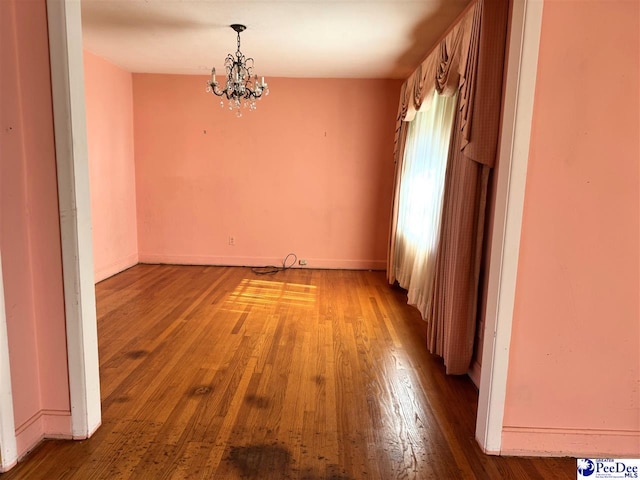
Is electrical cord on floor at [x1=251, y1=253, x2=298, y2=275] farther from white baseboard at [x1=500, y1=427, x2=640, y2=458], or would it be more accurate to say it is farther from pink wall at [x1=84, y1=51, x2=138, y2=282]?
white baseboard at [x1=500, y1=427, x2=640, y2=458]

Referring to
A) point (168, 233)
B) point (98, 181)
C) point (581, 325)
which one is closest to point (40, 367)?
point (581, 325)

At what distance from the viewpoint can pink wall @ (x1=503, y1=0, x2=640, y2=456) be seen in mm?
1538

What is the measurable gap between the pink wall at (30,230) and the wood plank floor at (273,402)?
23 cm

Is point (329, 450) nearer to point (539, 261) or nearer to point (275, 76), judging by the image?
point (539, 261)

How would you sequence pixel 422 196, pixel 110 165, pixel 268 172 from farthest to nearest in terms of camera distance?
pixel 268 172
pixel 110 165
pixel 422 196

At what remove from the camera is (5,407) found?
1.58m

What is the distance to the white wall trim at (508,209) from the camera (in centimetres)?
151

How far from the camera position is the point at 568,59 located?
5.04ft

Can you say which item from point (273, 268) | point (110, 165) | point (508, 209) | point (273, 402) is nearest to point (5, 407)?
point (273, 402)

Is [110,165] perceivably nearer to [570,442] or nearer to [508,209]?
[508,209]

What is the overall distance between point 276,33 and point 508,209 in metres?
2.82

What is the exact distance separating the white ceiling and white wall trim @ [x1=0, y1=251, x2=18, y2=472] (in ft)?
8.21

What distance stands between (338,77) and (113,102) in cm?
282

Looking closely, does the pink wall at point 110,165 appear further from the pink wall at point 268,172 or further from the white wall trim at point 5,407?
the white wall trim at point 5,407
